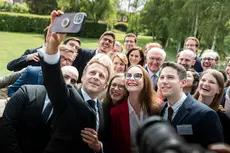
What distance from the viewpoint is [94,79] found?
2.47 meters

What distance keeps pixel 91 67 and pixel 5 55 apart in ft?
49.2

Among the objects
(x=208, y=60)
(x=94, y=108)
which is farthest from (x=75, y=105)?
(x=208, y=60)

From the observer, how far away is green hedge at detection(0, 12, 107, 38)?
29953 mm

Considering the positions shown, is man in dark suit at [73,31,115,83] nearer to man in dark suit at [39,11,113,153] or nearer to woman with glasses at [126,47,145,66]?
woman with glasses at [126,47,145,66]

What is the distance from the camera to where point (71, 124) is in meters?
2.23

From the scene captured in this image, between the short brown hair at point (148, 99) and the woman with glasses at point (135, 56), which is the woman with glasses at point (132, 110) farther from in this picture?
the woman with glasses at point (135, 56)

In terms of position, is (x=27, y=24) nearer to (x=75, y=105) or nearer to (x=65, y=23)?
(x=75, y=105)

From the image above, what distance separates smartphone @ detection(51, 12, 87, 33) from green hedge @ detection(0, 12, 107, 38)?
2858cm

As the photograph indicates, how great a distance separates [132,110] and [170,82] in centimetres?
→ 61

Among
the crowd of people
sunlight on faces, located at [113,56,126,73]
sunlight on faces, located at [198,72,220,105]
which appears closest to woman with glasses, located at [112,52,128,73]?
sunlight on faces, located at [113,56,126,73]

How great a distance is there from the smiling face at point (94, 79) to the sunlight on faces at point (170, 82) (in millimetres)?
787

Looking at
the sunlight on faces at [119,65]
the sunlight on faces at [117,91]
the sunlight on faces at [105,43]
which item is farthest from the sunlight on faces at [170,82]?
the sunlight on faces at [105,43]

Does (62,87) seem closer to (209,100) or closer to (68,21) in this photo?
(68,21)

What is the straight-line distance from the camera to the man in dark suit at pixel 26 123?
2.57m
